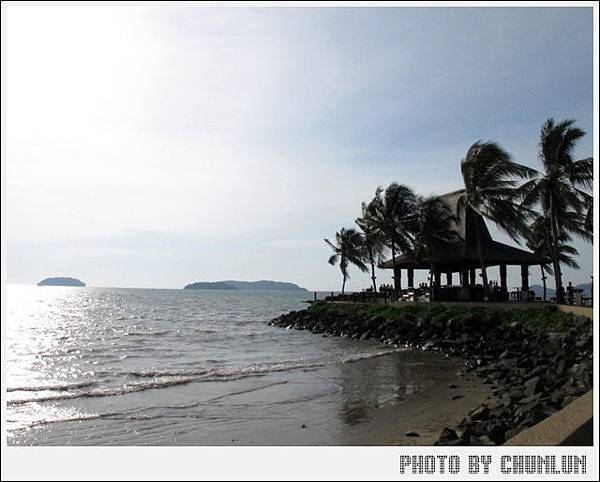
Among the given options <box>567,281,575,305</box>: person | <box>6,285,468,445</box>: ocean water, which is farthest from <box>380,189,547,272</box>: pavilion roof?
<box>6,285,468,445</box>: ocean water

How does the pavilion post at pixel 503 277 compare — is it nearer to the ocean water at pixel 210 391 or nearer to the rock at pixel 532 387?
the ocean water at pixel 210 391

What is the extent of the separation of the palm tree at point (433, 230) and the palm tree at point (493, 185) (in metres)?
2.88

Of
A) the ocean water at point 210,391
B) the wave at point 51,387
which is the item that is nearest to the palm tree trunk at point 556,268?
the ocean water at point 210,391

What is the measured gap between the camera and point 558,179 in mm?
19656

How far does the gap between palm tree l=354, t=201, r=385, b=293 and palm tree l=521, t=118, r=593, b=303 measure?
12768 millimetres

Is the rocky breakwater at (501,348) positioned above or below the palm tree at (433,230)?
below

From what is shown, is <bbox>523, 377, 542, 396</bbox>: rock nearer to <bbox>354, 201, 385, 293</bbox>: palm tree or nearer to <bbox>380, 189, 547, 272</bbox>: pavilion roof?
<bbox>380, 189, 547, 272</bbox>: pavilion roof

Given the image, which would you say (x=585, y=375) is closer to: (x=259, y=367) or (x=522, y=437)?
(x=522, y=437)

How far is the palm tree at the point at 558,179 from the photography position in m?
19.2

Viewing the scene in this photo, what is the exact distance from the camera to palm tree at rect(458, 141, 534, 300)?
71.6ft

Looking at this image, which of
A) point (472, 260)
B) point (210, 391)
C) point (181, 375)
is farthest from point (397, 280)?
point (210, 391)

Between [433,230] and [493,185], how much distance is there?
4.25 meters

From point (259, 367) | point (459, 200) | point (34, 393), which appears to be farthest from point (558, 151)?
point (34, 393)

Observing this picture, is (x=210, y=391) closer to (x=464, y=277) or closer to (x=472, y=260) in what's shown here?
(x=472, y=260)
